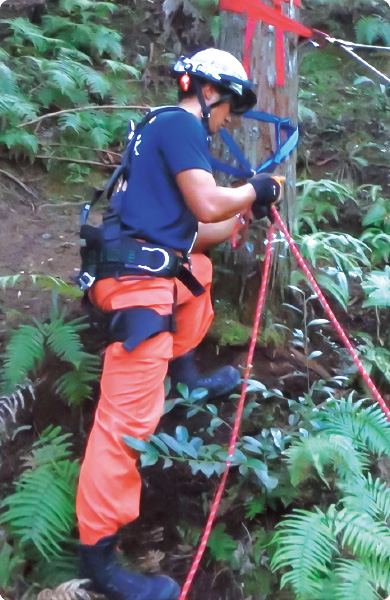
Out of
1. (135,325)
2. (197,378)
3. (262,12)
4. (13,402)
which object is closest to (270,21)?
(262,12)

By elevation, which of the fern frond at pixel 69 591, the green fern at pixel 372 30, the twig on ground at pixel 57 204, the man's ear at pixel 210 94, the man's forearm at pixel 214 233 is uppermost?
the man's ear at pixel 210 94

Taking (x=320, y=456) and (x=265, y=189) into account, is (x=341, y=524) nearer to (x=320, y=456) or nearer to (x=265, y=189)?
(x=320, y=456)

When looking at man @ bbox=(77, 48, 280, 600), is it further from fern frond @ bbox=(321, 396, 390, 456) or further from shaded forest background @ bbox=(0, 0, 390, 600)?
fern frond @ bbox=(321, 396, 390, 456)

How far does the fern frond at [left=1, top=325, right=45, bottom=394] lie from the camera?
148 inches

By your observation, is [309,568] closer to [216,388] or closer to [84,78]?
[216,388]

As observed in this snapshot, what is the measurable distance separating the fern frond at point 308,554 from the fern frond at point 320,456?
0.22 metres

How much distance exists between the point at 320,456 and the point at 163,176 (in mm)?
1636

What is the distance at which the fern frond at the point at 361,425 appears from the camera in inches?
140

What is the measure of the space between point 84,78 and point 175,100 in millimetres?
1084

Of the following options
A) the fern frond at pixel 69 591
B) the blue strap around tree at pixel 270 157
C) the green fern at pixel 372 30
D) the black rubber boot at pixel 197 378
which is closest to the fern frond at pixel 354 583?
the fern frond at pixel 69 591

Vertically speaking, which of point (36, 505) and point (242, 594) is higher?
point (36, 505)

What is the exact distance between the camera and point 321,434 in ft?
11.8

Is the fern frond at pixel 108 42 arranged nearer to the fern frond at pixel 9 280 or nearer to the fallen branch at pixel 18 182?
the fallen branch at pixel 18 182

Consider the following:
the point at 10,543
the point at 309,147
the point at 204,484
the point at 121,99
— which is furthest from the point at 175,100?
the point at 10,543
